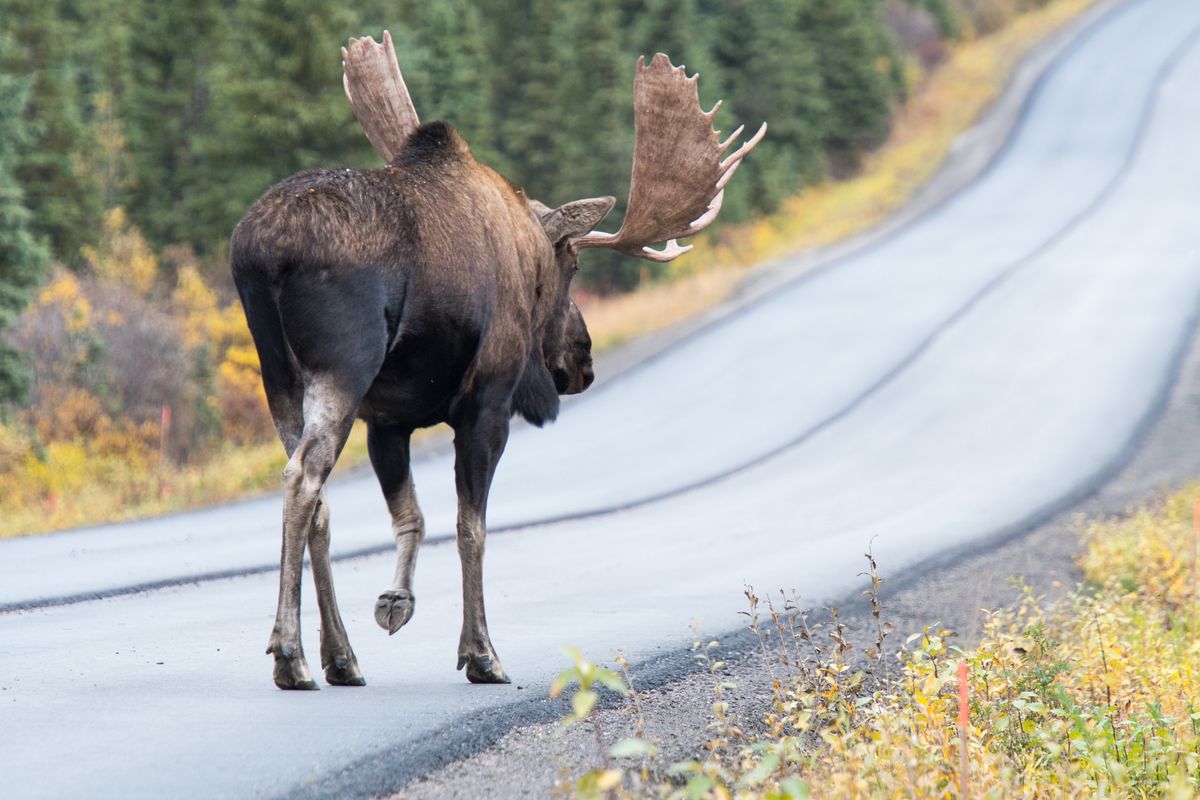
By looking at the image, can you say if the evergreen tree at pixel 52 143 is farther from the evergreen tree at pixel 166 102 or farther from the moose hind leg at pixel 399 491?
the moose hind leg at pixel 399 491

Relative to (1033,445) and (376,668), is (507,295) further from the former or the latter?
(1033,445)

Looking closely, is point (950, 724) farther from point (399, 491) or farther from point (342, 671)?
point (399, 491)

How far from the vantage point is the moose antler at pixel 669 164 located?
758 cm

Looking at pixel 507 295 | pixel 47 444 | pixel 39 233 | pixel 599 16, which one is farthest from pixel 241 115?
pixel 507 295

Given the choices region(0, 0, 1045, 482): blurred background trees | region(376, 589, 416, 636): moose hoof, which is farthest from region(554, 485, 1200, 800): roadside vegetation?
region(0, 0, 1045, 482): blurred background trees

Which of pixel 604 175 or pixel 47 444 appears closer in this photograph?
pixel 47 444

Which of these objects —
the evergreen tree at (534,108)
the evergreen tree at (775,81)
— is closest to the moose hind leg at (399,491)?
the evergreen tree at (534,108)

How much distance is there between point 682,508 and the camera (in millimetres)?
14742

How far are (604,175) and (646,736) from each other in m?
33.3

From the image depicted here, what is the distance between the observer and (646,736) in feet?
19.5

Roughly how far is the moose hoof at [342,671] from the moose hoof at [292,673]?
18 cm

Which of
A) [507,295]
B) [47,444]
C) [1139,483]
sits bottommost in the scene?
[1139,483]

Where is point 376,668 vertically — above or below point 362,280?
below

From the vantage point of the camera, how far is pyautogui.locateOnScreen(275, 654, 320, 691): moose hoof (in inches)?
236
